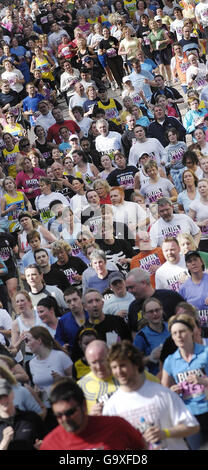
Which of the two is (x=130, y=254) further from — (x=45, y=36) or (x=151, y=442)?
(x=45, y=36)

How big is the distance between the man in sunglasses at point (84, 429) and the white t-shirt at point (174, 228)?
177 inches

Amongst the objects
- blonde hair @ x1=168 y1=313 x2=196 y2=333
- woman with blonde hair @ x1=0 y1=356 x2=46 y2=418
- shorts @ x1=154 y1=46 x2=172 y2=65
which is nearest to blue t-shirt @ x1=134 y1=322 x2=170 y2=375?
blonde hair @ x1=168 y1=313 x2=196 y2=333

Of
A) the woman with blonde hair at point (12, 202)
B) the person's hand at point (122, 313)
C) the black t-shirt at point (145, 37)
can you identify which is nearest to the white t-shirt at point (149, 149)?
the woman with blonde hair at point (12, 202)

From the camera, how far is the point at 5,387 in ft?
19.6

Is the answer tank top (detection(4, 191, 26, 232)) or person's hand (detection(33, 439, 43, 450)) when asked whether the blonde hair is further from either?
tank top (detection(4, 191, 26, 232))

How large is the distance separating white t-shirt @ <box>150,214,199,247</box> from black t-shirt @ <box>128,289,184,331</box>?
5.98 feet

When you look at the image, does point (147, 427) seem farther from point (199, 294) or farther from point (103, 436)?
point (199, 294)

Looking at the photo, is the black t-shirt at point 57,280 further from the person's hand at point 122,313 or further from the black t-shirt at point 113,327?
the black t-shirt at point 113,327

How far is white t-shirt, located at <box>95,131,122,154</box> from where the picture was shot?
42.6 feet

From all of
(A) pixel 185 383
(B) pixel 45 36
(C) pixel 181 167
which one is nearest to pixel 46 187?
(C) pixel 181 167

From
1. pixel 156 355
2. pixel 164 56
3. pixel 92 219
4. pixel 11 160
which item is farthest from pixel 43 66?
pixel 156 355

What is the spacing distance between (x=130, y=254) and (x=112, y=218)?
0.72 m
